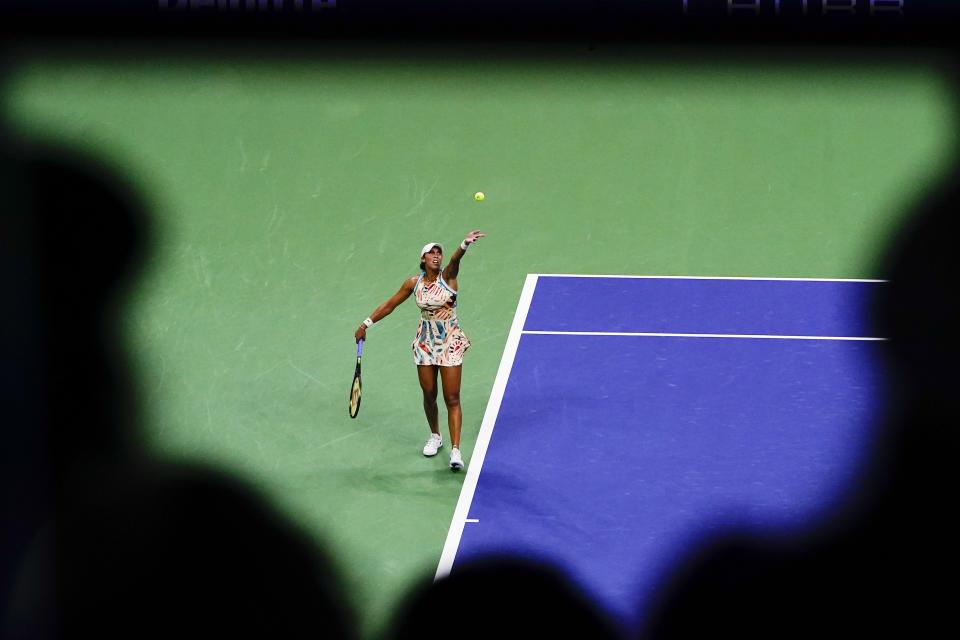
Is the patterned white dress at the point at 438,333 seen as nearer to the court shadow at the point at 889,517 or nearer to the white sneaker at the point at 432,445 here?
the white sneaker at the point at 432,445

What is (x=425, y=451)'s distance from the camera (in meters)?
10.0

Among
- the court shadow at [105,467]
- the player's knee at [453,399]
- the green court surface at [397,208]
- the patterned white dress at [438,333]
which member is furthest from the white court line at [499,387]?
the court shadow at [105,467]

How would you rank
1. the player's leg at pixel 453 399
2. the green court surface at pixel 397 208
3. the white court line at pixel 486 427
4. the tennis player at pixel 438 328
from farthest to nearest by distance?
the player's leg at pixel 453 399
the tennis player at pixel 438 328
the white court line at pixel 486 427
the green court surface at pixel 397 208

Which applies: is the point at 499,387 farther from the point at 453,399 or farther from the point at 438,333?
the point at 438,333

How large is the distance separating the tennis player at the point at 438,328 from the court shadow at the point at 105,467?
26.1 ft

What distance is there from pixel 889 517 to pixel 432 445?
354 inches

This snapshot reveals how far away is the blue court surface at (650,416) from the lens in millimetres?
8695

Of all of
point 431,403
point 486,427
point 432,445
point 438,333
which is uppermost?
point 438,333

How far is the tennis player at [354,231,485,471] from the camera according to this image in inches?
369

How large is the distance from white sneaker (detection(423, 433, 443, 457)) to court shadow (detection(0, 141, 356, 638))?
8.71m

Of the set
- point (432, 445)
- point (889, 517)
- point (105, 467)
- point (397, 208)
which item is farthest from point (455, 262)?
point (889, 517)

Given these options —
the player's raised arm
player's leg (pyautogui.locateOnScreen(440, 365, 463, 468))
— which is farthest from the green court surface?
the player's raised arm

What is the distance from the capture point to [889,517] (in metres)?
1.12

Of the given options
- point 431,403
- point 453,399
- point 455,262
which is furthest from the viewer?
point 431,403
